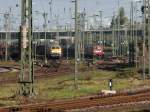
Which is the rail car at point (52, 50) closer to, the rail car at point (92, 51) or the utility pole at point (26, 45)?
the rail car at point (92, 51)

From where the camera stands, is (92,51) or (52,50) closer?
(52,50)

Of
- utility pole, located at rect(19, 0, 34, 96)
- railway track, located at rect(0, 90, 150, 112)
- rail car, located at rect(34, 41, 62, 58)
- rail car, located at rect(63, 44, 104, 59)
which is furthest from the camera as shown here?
rail car, located at rect(63, 44, 104, 59)

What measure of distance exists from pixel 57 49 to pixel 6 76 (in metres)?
38.2

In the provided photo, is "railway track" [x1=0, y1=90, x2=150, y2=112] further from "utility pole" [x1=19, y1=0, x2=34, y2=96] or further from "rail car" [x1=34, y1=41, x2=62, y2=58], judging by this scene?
"rail car" [x1=34, y1=41, x2=62, y2=58]

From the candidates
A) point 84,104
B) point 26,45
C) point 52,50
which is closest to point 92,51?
point 52,50

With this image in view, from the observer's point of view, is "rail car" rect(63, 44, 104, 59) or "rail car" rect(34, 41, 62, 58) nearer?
"rail car" rect(34, 41, 62, 58)

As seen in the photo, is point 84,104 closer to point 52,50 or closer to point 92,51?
point 52,50

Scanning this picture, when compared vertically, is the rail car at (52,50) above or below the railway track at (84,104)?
above

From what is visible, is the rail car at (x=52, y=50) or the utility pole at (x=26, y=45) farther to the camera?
the rail car at (x=52, y=50)

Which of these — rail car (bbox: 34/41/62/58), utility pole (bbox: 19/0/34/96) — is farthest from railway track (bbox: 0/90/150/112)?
rail car (bbox: 34/41/62/58)

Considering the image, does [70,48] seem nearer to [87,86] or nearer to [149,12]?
[149,12]

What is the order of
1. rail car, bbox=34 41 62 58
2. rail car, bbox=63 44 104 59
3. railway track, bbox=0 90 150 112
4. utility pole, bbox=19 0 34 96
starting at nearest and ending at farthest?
railway track, bbox=0 90 150 112 → utility pole, bbox=19 0 34 96 → rail car, bbox=34 41 62 58 → rail car, bbox=63 44 104 59

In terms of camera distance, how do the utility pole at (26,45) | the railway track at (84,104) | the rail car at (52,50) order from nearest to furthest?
the railway track at (84,104)
the utility pole at (26,45)
the rail car at (52,50)

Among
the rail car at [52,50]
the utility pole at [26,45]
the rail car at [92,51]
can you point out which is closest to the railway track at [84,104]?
the utility pole at [26,45]
